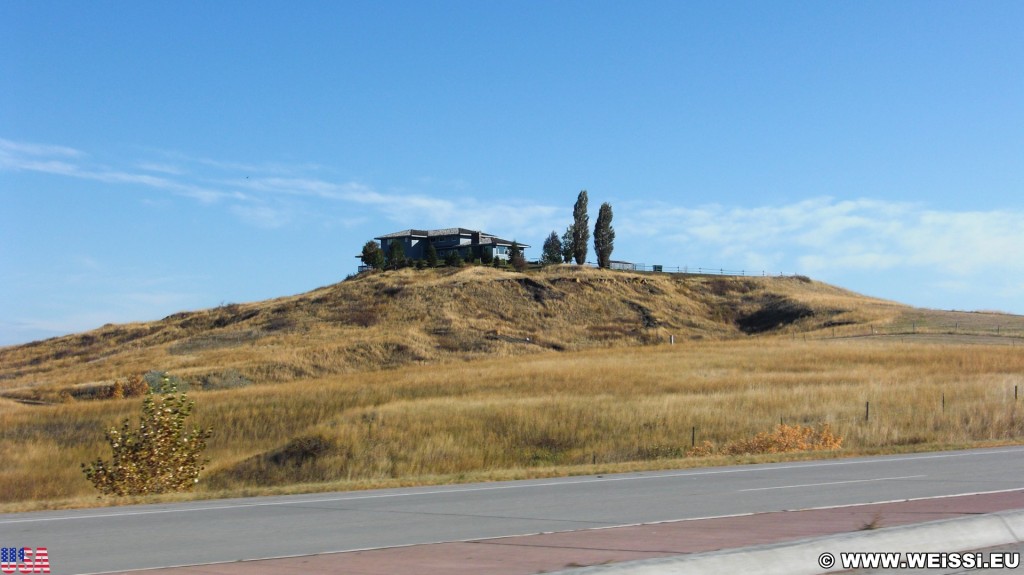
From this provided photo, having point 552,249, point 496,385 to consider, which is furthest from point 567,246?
point 496,385

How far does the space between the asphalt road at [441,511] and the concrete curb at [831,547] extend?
125 inches

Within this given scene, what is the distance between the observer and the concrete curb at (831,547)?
23.1 ft

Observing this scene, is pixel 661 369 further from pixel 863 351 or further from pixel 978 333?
pixel 978 333

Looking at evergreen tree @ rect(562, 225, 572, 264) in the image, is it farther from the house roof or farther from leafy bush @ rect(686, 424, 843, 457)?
leafy bush @ rect(686, 424, 843, 457)

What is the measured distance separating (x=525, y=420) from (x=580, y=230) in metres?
91.7

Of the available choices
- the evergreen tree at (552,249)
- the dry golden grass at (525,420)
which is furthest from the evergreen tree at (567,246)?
the dry golden grass at (525,420)

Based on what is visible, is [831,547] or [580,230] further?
[580,230]

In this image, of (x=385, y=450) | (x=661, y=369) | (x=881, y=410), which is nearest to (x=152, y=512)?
(x=385, y=450)

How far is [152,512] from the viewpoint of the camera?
1305cm

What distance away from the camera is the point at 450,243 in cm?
13338

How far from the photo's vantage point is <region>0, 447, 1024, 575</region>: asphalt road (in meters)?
9.64

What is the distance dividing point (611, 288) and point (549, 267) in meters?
12.8

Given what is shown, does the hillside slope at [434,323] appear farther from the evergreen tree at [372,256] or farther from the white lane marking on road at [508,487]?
the white lane marking on road at [508,487]

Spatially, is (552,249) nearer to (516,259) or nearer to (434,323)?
(516,259)
